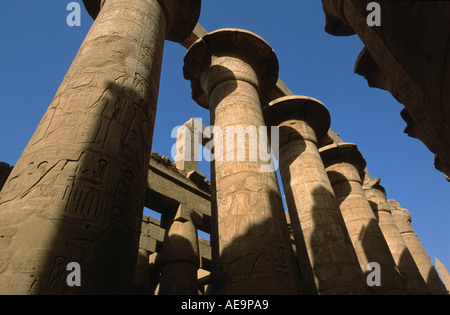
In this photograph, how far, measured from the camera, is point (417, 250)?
1338 cm

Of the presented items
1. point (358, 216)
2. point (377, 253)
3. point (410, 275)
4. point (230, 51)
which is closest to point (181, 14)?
point (230, 51)

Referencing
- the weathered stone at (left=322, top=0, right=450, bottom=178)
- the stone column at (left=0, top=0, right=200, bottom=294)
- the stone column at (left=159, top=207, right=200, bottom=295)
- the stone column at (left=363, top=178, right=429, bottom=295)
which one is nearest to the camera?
the weathered stone at (left=322, top=0, right=450, bottom=178)

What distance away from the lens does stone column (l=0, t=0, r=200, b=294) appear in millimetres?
2197

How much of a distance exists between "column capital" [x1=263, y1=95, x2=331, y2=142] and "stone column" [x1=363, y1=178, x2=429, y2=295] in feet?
16.3

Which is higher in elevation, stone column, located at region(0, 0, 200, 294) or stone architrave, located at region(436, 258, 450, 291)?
stone architrave, located at region(436, 258, 450, 291)

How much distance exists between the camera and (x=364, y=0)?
2932mm

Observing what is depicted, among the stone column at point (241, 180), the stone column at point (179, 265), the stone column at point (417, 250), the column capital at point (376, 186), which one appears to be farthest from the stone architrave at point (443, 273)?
the stone column at point (241, 180)

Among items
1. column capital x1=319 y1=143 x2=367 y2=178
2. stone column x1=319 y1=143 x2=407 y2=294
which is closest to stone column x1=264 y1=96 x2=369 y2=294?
column capital x1=319 y1=143 x2=367 y2=178

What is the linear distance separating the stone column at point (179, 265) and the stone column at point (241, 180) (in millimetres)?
3151

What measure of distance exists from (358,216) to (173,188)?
6.03m

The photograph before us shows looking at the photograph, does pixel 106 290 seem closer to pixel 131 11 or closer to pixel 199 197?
pixel 131 11

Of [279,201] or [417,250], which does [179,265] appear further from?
[417,250]

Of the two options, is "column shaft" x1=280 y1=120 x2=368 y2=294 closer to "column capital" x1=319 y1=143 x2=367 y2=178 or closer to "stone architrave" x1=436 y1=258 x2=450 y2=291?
"column capital" x1=319 y1=143 x2=367 y2=178
